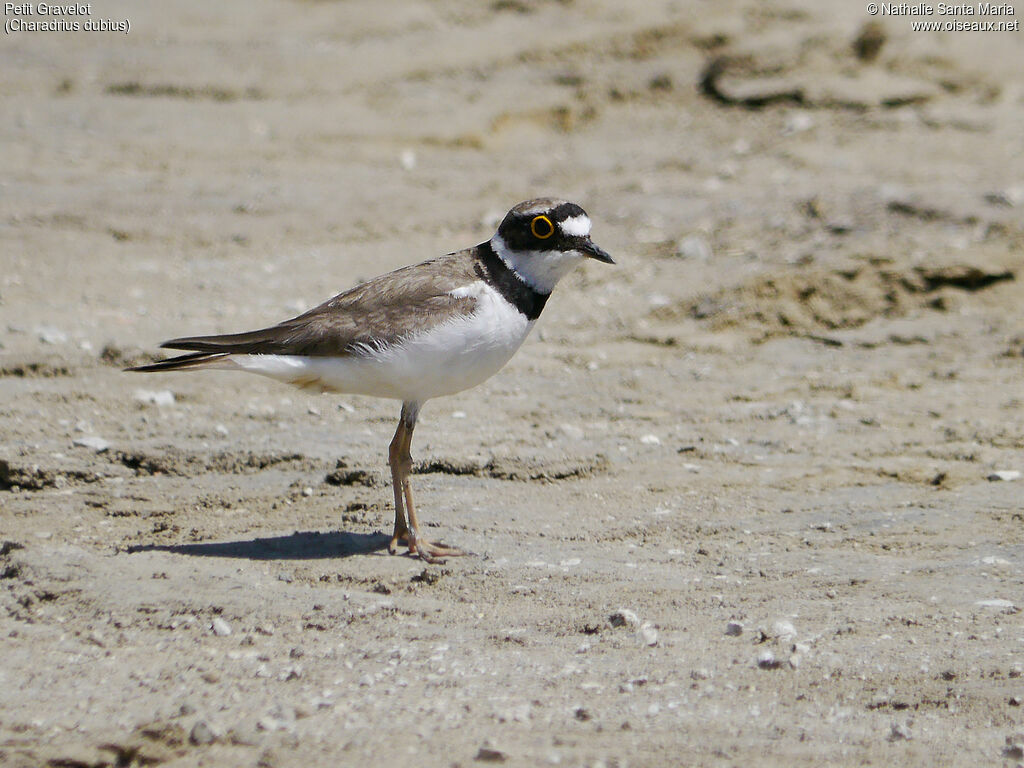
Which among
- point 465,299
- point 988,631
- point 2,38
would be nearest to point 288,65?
point 2,38

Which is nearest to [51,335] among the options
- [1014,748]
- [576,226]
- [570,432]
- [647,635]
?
[570,432]

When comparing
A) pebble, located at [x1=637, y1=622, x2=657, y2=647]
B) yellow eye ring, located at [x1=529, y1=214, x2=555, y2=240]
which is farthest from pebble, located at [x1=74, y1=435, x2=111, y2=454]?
pebble, located at [x1=637, y1=622, x2=657, y2=647]

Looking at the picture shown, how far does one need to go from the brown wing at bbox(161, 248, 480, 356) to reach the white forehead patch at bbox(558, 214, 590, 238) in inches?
18.0

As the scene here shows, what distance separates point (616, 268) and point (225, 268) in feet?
9.92

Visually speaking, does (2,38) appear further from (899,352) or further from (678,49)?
(899,352)

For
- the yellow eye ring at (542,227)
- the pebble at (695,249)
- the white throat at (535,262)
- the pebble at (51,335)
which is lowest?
the pebble at (51,335)

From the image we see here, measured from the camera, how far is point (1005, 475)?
6.36 metres

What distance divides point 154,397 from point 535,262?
8.79 ft

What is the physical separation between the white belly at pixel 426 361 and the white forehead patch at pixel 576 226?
0.44 m

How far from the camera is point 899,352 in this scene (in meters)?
8.37

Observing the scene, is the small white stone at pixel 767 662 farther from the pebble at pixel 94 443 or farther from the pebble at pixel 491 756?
the pebble at pixel 94 443

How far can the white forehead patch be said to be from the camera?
5.77 meters

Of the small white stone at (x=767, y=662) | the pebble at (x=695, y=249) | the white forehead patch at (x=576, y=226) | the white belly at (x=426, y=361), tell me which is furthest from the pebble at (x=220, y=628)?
the pebble at (x=695, y=249)

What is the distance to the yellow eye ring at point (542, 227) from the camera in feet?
18.8
